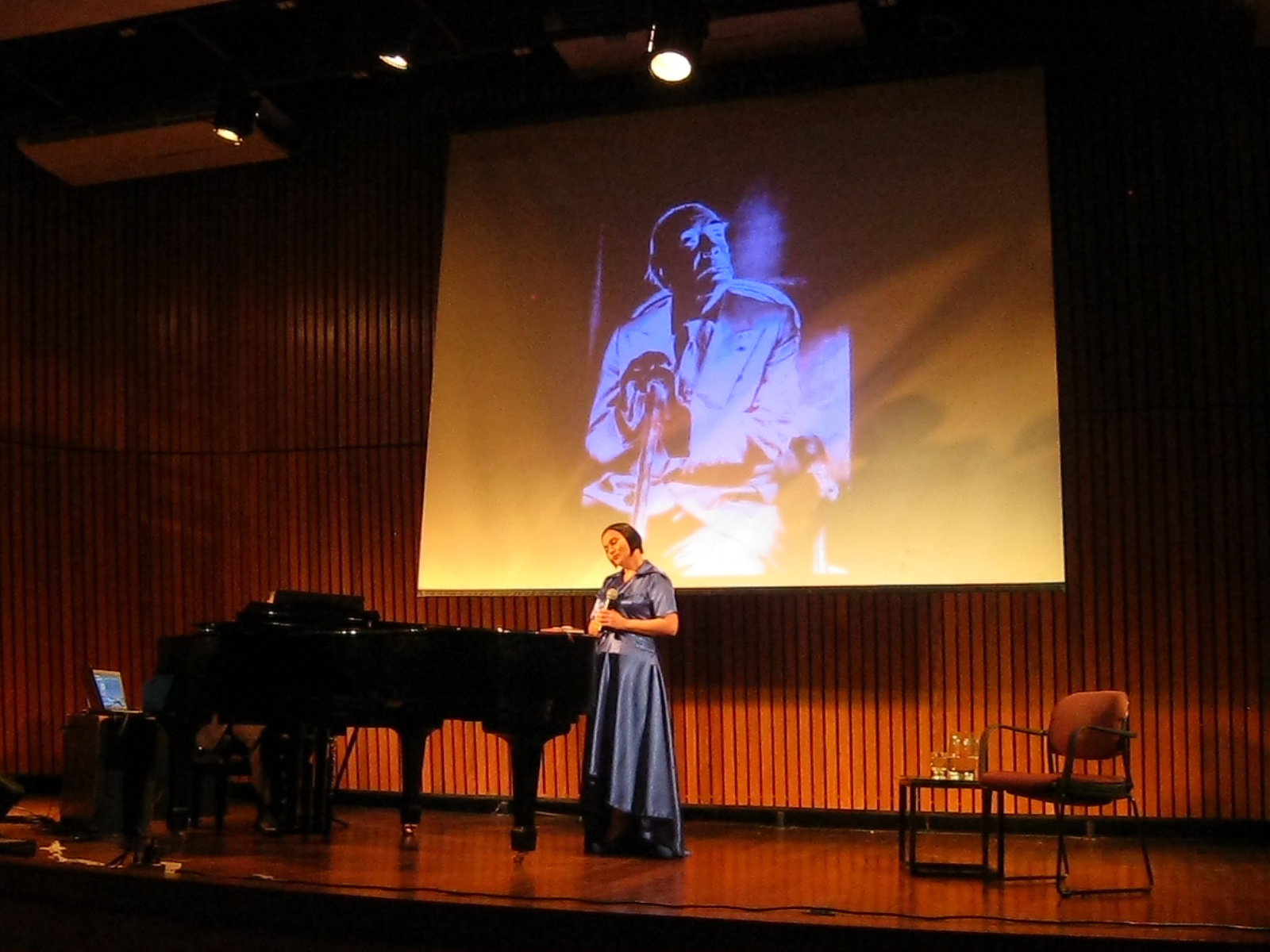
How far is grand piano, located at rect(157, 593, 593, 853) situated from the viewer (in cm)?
495

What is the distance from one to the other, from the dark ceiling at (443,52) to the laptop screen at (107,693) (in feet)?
9.89

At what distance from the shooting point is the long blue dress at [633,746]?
5.47 meters

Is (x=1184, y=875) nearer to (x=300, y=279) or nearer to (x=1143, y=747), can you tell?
(x=1143, y=747)

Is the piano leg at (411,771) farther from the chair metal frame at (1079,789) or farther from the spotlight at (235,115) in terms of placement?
the spotlight at (235,115)

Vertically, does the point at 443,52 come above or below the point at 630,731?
above

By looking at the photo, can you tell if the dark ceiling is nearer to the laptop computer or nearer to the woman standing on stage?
the woman standing on stage

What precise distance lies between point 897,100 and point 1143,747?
3259mm

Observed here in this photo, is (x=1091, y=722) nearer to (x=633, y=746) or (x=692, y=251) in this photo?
(x=633, y=746)

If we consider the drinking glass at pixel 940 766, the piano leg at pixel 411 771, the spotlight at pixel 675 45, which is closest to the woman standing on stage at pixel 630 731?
the piano leg at pixel 411 771

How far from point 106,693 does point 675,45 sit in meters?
3.80

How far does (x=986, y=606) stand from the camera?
6.59 metres

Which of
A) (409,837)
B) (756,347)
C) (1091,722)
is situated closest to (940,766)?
(1091,722)

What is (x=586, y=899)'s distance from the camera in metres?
4.30

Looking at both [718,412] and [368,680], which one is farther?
[718,412]
